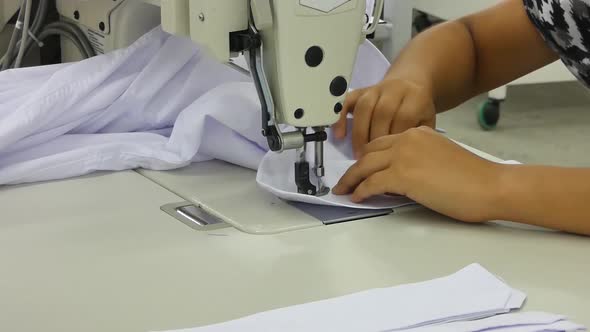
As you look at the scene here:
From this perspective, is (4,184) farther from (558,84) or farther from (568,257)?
(558,84)

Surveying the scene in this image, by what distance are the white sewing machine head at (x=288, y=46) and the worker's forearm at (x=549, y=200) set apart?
19 cm

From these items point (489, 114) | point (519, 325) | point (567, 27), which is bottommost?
point (489, 114)

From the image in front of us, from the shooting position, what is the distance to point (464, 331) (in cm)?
70

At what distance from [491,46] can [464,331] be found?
61cm

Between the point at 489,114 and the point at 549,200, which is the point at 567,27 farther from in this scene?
the point at 489,114

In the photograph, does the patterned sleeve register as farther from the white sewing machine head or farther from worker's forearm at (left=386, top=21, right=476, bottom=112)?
the white sewing machine head

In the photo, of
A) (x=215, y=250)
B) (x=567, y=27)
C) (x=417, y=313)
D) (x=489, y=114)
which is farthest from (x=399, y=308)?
(x=489, y=114)

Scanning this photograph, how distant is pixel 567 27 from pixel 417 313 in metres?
0.48

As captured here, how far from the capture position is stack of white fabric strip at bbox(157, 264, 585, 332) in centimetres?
70

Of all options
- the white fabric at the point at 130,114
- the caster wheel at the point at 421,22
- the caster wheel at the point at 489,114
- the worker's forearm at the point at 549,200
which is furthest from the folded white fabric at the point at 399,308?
the caster wheel at the point at 421,22

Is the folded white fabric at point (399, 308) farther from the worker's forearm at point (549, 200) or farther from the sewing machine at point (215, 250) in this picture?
the worker's forearm at point (549, 200)

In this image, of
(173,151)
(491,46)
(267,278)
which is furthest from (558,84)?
(267,278)

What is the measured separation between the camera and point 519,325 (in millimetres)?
706

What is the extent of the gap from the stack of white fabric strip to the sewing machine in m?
0.03
